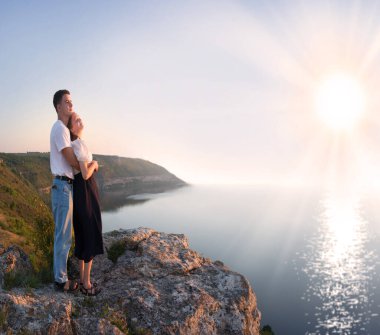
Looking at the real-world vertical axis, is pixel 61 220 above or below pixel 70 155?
below

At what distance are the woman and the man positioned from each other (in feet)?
0.57

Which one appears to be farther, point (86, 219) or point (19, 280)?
point (86, 219)

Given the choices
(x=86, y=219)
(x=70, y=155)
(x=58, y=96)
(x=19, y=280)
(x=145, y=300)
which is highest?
(x=58, y=96)

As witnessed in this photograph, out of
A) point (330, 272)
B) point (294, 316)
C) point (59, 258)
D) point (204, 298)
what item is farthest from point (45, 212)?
point (330, 272)

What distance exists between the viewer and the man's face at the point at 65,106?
780cm

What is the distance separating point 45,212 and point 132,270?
3.23m

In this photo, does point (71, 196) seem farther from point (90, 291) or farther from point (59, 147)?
point (90, 291)

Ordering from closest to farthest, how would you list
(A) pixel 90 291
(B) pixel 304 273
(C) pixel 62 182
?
(C) pixel 62 182 → (A) pixel 90 291 → (B) pixel 304 273

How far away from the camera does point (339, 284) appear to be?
124 metres

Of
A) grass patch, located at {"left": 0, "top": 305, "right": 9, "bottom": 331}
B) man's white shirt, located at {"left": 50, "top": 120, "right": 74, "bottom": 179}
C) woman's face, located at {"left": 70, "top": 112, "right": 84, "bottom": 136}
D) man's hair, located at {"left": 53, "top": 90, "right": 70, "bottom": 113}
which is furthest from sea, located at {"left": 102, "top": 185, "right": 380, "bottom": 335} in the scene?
grass patch, located at {"left": 0, "top": 305, "right": 9, "bottom": 331}

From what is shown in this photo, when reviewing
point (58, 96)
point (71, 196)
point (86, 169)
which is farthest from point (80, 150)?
point (58, 96)

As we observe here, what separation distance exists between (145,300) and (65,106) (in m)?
4.94

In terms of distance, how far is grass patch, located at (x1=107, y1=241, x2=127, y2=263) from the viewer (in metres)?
9.92

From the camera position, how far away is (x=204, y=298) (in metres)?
8.44
